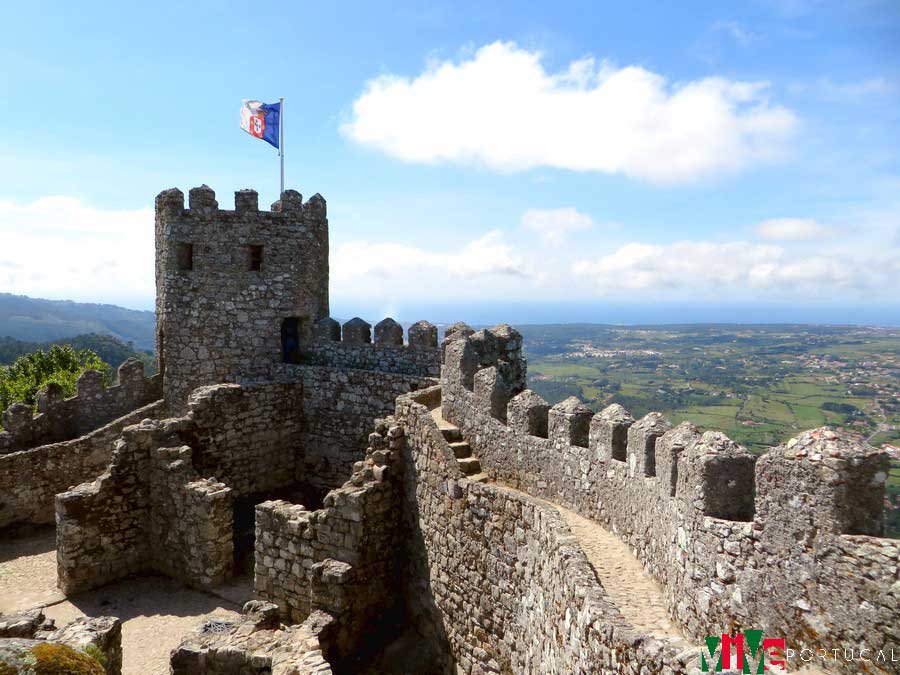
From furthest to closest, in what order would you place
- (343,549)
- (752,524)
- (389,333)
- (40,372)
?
(40,372) < (389,333) < (343,549) < (752,524)

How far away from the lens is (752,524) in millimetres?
3717

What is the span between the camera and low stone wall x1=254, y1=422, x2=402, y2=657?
867cm

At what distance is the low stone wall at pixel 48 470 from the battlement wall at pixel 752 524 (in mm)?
11095

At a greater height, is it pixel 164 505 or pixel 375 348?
pixel 375 348

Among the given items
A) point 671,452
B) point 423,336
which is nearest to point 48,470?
point 423,336

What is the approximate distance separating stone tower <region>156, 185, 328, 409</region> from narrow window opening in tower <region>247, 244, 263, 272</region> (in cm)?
2

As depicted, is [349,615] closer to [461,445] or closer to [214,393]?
[461,445]

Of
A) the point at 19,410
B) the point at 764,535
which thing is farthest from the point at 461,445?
the point at 19,410

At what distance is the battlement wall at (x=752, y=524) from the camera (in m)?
3.13

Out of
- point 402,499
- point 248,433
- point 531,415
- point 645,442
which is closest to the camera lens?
point 645,442

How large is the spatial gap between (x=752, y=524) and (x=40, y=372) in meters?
25.4

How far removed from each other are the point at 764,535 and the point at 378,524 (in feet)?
20.5

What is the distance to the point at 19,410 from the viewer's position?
1365 cm

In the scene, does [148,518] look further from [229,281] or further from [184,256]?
[184,256]
